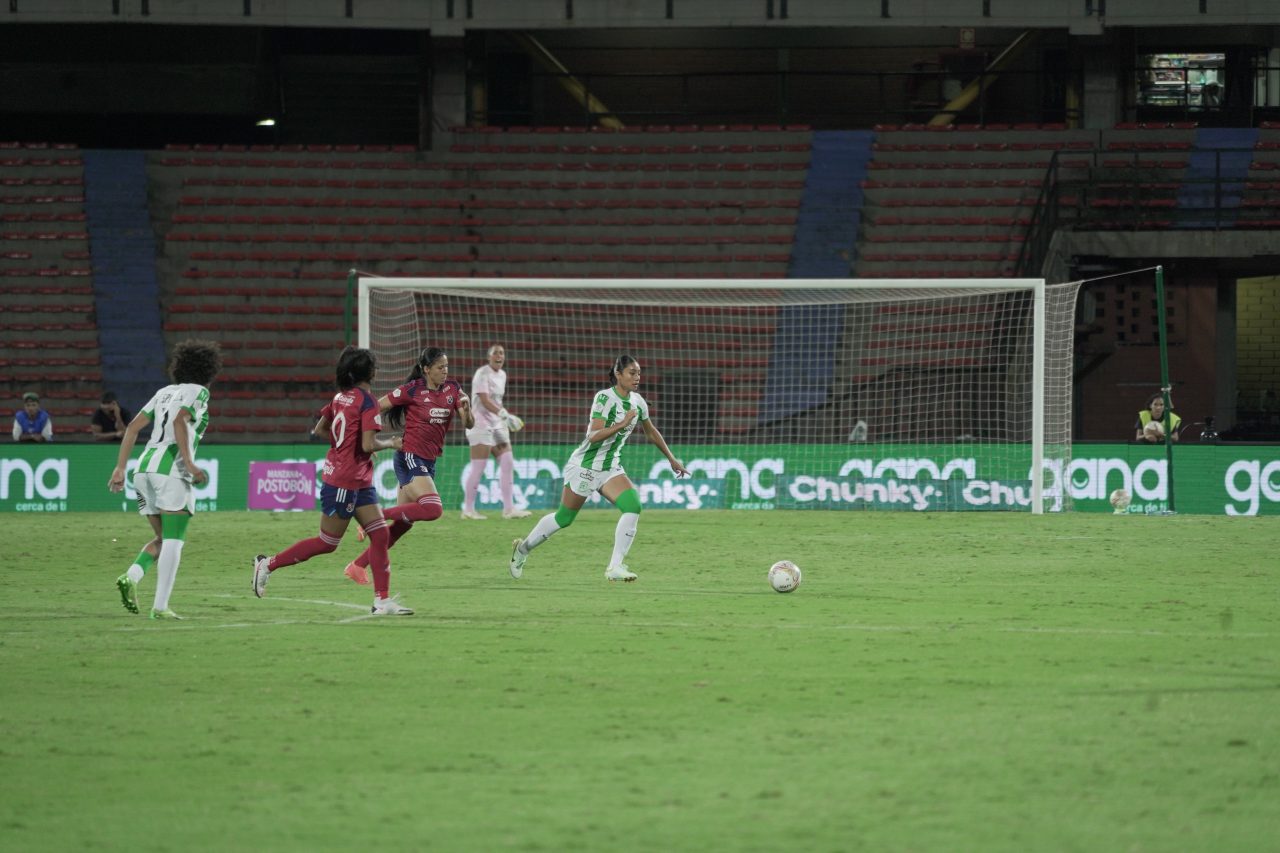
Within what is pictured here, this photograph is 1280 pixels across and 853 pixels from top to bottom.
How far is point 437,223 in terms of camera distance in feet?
102

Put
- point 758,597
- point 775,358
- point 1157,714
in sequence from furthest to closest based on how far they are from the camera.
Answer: point 775,358
point 758,597
point 1157,714

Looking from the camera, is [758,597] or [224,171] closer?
[758,597]

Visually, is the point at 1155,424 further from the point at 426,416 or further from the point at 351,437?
the point at 351,437

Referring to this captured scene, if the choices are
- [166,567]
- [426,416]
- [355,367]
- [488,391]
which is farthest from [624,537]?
[488,391]

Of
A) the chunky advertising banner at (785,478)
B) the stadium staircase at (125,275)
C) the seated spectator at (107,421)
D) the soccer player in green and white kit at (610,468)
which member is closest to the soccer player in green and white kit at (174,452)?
the soccer player in green and white kit at (610,468)

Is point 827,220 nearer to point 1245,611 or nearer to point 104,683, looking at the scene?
point 1245,611

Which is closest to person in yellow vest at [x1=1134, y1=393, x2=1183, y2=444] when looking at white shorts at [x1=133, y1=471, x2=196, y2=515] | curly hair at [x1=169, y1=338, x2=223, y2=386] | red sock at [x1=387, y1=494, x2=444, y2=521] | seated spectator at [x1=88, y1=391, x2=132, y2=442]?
red sock at [x1=387, y1=494, x2=444, y2=521]

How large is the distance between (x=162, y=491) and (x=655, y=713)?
185 inches

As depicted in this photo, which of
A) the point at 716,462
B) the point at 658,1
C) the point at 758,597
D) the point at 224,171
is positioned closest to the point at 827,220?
the point at 658,1

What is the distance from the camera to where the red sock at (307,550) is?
11117 millimetres

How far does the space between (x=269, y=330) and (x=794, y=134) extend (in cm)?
1174

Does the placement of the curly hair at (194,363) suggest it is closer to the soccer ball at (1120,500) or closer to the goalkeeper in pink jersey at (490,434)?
the goalkeeper in pink jersey at (490,434)

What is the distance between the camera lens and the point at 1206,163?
102ft

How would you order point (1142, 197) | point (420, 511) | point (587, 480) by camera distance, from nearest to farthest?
1. point (420, 511)
2. point (587, 480)
3. point (1142, 197)
